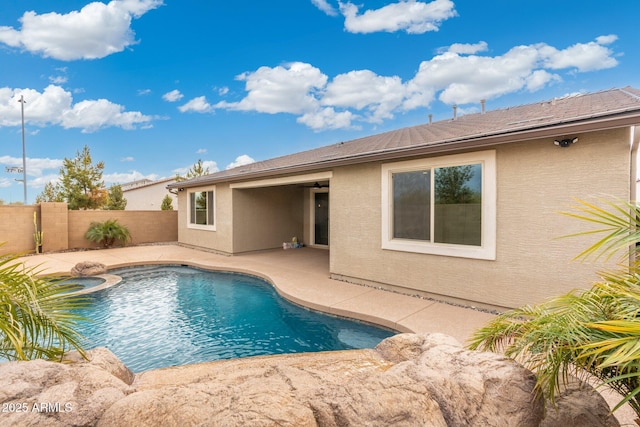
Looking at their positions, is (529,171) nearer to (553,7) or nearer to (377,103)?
(553,7)

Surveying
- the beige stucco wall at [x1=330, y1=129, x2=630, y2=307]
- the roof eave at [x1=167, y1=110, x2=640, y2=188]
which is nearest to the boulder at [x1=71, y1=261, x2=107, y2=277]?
the roof eave at [x1=167, y1=110, x2=640, y2=188]

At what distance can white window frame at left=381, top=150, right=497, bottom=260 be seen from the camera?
599 cm

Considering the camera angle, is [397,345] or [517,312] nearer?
[517,312]

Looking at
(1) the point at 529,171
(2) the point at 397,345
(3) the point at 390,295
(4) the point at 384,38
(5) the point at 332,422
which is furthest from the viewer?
(4) the point at 384,38

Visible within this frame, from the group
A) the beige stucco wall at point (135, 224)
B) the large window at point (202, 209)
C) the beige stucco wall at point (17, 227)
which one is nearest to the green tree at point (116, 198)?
the beige stucco wall at point (135, 224)

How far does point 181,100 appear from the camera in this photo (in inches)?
824

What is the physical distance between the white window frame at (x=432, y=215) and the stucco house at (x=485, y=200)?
19 millimetres

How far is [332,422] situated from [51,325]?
2571 mm

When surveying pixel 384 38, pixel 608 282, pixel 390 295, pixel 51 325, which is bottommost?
pixel 390 295

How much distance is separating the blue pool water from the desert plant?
24.9 ft

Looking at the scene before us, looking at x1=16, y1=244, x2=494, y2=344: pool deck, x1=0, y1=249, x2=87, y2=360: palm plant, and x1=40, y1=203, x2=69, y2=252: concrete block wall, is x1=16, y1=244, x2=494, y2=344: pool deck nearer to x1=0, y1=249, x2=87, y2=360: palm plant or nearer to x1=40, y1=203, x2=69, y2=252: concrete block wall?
x1=40, y1=203, x2=69, y2=252: concrete block wall

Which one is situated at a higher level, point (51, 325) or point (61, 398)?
point (51, 325)

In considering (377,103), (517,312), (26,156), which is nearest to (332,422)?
(517,312)

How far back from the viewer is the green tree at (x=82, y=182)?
2402 cm
